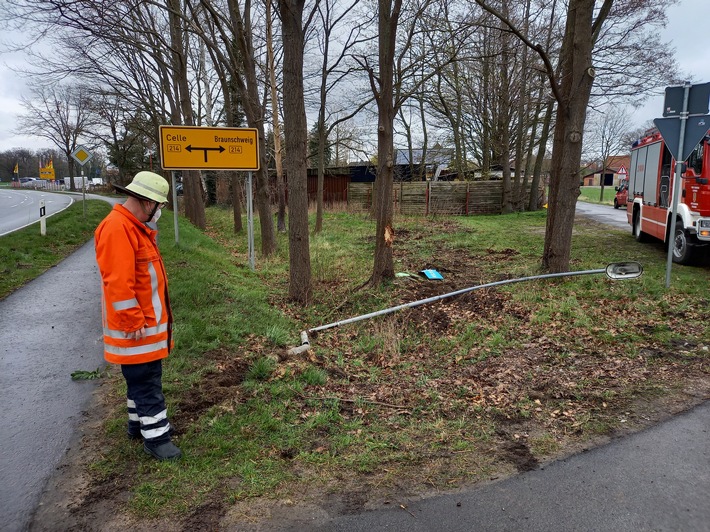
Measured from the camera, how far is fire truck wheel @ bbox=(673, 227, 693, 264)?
1006cm

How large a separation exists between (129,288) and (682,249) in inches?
441

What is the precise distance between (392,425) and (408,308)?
11.8ft

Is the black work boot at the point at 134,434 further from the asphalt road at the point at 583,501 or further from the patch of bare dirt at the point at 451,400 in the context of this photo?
the asphalt road at the point at 583,501

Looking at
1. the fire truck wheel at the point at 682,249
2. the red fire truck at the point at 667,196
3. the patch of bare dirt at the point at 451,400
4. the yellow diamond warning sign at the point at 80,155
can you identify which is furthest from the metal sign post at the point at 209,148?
the yellow diamond warning sign at the point at 80,155

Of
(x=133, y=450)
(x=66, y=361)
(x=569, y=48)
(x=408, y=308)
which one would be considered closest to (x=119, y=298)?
(x=133, y=450)

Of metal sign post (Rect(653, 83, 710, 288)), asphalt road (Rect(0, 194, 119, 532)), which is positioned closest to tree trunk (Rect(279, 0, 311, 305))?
asphalt road (Rect(0, 194, 119, 532))

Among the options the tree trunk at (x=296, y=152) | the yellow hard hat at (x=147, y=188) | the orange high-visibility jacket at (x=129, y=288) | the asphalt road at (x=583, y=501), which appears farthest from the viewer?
the tree trunk at (x=296, y=152)

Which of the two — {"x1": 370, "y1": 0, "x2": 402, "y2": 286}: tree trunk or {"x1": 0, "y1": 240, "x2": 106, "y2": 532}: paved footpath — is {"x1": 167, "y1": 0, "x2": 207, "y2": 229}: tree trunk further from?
{"x1": 0, "y1": 240, "x2": 106, "y2": 532}: paved footpath

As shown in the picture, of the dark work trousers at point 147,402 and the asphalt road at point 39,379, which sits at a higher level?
the dark work trousers at point 147,402

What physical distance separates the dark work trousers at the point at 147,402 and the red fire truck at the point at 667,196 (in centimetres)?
782

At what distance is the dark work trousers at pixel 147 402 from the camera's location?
133 inches

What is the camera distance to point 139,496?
2986 millimetres

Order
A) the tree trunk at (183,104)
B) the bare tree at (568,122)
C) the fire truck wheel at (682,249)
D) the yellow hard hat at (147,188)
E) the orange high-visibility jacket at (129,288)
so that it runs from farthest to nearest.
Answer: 1. the tree trunk at (183,104)
2. the fire truck wheel at (682,249)
3. the bare tree at (568,122)
4. the yellow hard hat at (147,188)
5. the orange high-visibility jacket at (129,288)

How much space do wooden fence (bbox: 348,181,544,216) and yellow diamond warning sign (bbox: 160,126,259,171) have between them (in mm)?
18813
